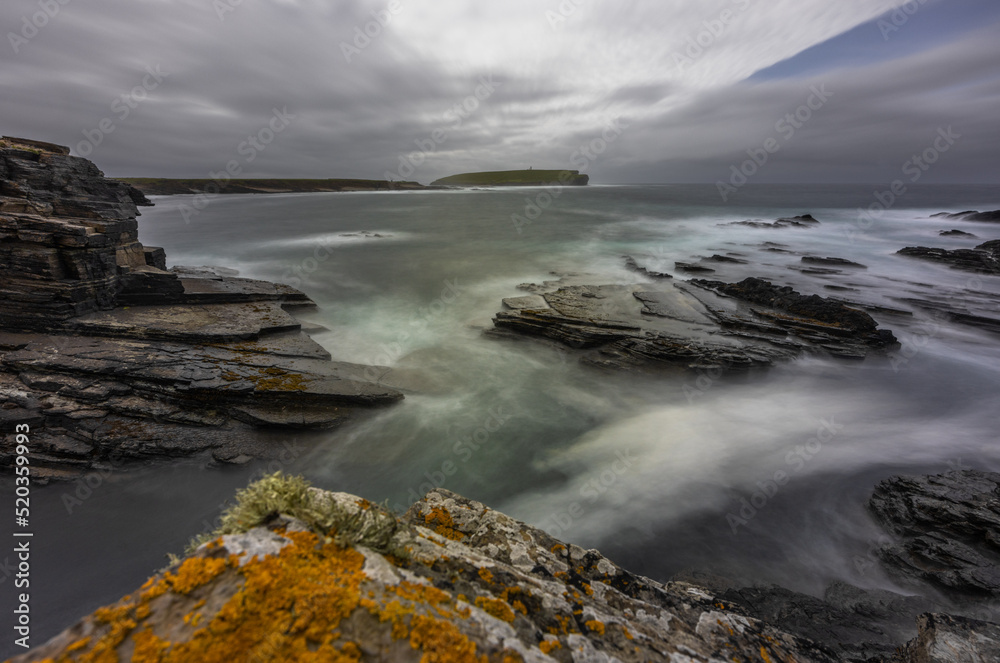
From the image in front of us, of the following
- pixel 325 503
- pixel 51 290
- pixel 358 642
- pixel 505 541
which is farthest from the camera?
pixel 51 290

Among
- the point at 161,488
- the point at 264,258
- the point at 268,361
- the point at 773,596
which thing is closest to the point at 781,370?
the point at 773,596

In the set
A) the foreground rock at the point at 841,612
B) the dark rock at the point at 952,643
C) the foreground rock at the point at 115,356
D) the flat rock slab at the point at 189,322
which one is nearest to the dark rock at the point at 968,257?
the foreground rock at the point at 841,612

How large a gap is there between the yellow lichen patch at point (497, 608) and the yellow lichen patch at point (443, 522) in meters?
1.43

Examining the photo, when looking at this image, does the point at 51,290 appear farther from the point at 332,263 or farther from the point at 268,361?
the point at 332,263

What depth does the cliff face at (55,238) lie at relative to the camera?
923 centimetres

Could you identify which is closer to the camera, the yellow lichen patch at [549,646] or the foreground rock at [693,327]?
the yellow lichen patch at [549,646]

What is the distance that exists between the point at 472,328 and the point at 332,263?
14361 mm

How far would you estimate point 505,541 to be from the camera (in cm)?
394

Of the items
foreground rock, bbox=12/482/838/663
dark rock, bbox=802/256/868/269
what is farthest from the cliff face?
dark rock, bbox=802/256/868/269

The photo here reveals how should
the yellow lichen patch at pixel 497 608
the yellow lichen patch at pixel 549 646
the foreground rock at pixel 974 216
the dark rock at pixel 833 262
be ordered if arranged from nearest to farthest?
the yellow lichen patch at pixel 549 646 → the yellow lichen patch at pixel 497 608 → the dark rock at pixel 833 262 → the foreground rock at pixel 974 216

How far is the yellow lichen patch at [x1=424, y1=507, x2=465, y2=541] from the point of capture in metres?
3.99

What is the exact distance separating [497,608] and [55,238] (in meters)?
13.6

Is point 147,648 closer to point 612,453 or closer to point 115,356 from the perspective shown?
point 612,453

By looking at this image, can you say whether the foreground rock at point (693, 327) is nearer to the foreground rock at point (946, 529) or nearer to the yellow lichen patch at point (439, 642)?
the foreground rock at point (946, 529)
